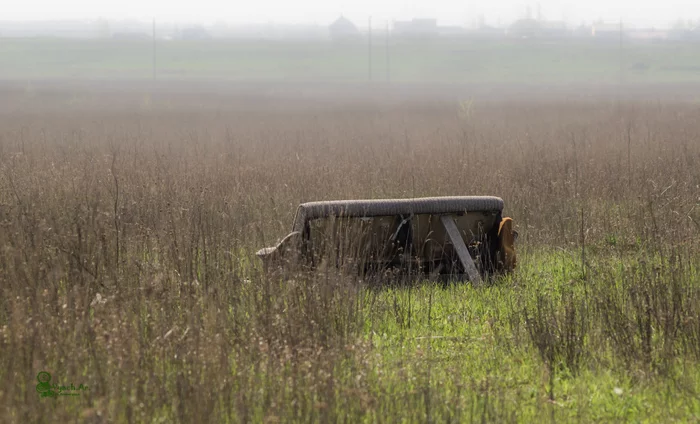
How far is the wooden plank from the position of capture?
663 centimetres

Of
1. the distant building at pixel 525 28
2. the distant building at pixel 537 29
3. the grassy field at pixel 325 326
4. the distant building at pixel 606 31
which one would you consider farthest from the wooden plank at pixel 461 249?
the distant building at pixel 525 28

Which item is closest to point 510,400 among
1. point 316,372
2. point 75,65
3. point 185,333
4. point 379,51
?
point 316,372

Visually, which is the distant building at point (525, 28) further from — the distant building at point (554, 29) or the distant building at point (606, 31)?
the distant building at point (606, 31)

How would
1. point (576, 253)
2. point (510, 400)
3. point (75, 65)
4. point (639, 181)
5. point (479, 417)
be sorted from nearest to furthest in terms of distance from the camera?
point (479, 417) → point (510, 400) → point (576, 253) → point (639, 181) → point (75, 65)

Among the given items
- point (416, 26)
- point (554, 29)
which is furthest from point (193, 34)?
point (554, 29)

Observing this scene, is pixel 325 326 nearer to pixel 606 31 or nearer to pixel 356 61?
pixel 356 61

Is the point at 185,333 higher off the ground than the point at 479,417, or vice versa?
the point at 185,333

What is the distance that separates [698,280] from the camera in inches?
246

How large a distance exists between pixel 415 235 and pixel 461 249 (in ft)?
1.28

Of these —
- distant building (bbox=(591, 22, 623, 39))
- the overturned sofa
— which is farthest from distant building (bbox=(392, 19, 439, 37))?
the overturned sofa

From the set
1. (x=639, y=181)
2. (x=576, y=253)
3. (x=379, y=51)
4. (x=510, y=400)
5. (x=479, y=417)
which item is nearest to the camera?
(x=479, y=417)

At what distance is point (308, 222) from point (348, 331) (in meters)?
1.35

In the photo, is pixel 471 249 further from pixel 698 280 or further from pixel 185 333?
pixel 185 333

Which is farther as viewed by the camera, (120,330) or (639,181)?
(639,181)
